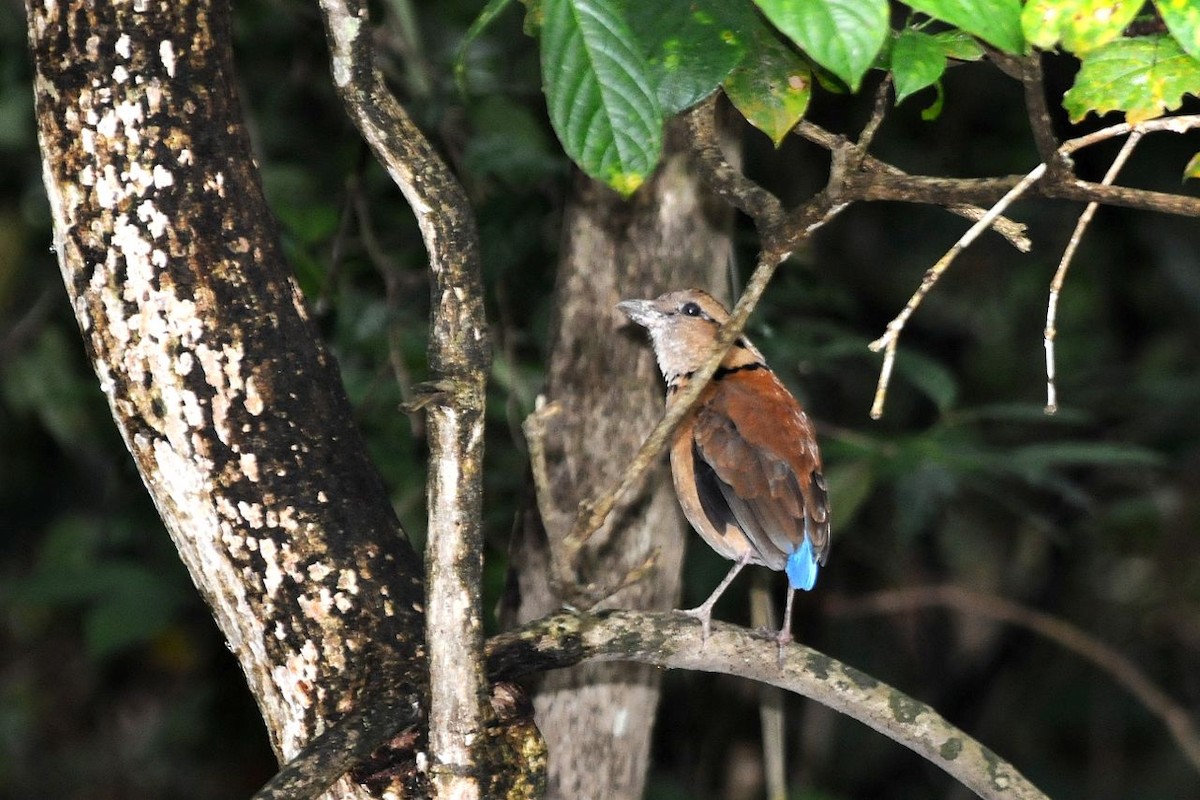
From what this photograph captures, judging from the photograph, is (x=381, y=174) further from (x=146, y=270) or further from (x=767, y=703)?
(x=146, y=270)

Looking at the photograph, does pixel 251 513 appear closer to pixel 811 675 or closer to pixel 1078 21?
pixel 811 675

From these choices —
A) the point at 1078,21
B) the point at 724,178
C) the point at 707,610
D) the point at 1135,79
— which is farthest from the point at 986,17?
the point at 707,610

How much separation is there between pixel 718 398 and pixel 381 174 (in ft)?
6.29

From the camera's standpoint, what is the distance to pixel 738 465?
3340 millimetres

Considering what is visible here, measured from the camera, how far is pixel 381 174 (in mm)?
4902

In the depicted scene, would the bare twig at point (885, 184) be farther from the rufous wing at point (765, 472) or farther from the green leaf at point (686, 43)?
the rufous wing at point (765, 472)

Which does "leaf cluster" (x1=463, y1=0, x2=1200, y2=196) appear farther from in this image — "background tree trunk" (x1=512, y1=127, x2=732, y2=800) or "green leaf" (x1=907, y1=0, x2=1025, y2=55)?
"background tree trunk" (x1=512, y1=127, x2=732, y2=800)

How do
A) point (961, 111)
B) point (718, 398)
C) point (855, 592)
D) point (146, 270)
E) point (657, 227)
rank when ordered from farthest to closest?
1. point (855, 592)
2. point (961, 111)
3. point (718, 398)
4. point (657, 227)
5. point (146, 270)

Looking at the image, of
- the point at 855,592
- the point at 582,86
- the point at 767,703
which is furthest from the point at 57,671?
the point at 582,86

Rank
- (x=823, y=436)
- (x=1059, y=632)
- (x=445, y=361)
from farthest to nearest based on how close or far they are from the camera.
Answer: (x=823, y=436), (x=1059, y=632), (x=445, y=361)

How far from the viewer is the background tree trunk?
3244mm

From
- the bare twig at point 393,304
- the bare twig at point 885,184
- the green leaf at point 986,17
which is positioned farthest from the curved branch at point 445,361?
the bare twig at point 393,304

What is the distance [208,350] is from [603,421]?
3.89 feet

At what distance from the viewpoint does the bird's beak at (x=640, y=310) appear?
3.25 m
